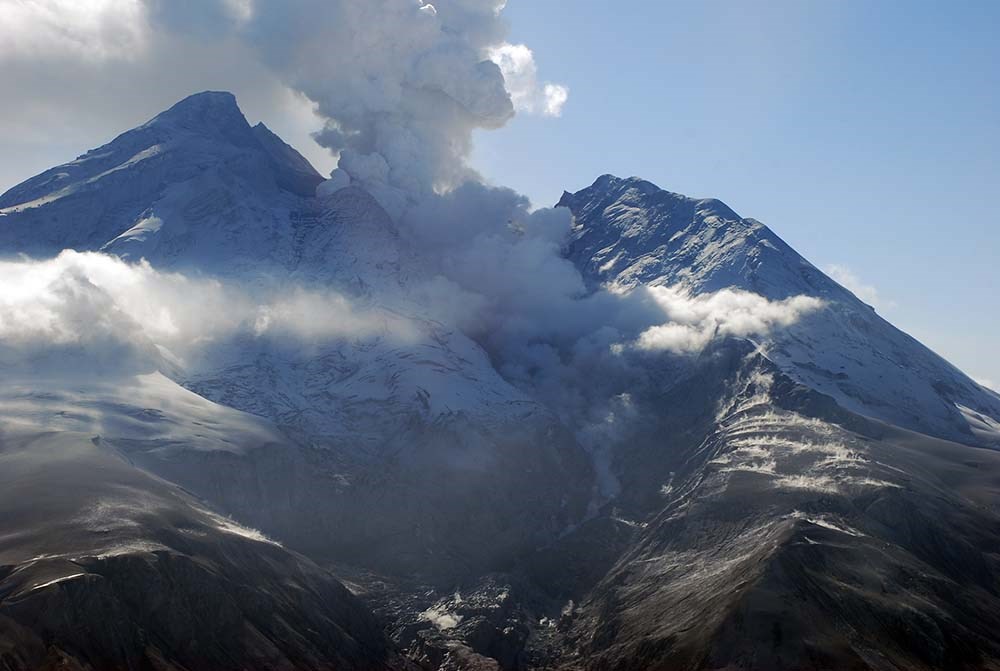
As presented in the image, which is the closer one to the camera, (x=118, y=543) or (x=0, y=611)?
(x=0, y=611)

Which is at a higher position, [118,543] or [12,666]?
[118,543]

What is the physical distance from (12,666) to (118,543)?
39466 millimetres

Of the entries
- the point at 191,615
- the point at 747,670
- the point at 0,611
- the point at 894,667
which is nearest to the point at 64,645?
the point at 0,611

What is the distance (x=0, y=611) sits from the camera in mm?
169125

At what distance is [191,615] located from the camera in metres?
196

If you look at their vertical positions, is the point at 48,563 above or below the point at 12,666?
above

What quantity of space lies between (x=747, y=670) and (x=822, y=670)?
12.5m

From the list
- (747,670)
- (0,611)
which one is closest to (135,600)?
(0,611)

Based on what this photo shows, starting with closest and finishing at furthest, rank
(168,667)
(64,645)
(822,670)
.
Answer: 1. (64,645)
2. (168,667)
3. (822,670)

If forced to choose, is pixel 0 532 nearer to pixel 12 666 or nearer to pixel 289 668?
pixel 12 666

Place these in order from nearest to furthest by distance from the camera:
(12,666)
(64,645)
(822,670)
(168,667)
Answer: (12,666)
(64,645)
(168,667)
(822,670)

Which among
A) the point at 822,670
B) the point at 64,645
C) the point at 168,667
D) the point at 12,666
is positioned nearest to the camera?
the point at 12,666

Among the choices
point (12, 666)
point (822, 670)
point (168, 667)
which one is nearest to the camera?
point (12, 666)

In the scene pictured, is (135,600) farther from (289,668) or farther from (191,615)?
(289,668)
